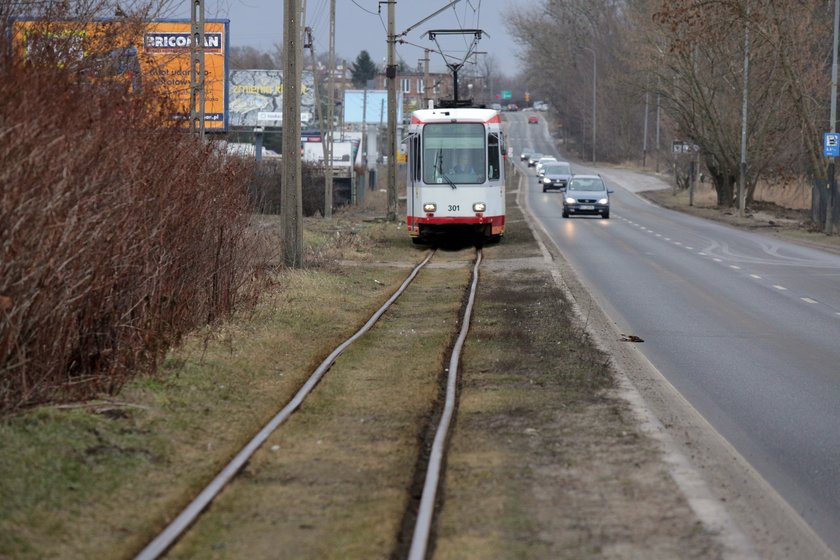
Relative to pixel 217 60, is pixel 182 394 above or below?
below

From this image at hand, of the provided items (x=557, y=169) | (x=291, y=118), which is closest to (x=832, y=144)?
(x=291, y=118)

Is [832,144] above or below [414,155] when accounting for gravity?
above

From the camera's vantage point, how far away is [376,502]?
23.3ft

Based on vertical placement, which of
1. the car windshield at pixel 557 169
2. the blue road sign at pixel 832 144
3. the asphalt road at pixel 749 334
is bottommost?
the asphalt road at pixel 749 334

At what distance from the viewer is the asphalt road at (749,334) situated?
8.80m

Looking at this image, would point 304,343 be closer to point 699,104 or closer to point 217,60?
point 217,60

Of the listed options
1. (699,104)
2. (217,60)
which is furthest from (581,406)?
(699,104)

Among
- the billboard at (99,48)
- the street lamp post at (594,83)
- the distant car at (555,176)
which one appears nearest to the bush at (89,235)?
the billboard at (99,48)

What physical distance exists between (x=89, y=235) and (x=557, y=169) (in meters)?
69.1

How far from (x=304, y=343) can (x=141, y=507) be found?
22.1ft

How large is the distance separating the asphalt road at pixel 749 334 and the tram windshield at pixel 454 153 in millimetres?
3235

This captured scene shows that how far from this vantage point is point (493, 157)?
29672 millimetres

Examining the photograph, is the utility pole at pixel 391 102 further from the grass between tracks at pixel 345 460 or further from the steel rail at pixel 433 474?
the steel rail at pixel 433 474

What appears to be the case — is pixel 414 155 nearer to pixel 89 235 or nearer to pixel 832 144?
pixel 832 144
